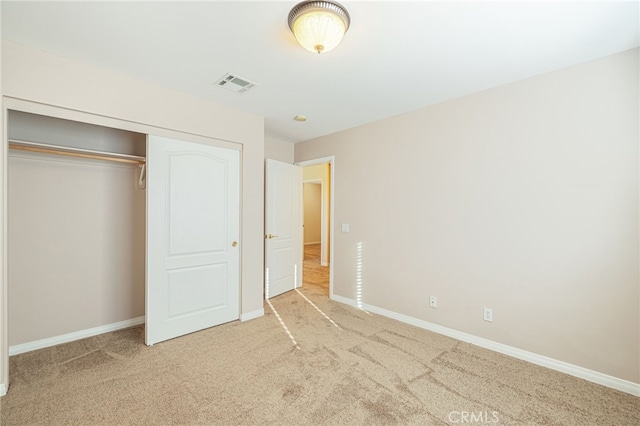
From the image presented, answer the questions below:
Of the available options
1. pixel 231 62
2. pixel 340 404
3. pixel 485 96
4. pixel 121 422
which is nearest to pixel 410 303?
pixel 340 404

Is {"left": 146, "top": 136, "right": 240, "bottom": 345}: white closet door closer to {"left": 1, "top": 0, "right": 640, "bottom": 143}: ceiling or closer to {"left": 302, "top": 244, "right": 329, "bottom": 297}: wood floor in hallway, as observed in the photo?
{"left": 1, "top": 0, "right": 640, "bottom": 143}: ceiling

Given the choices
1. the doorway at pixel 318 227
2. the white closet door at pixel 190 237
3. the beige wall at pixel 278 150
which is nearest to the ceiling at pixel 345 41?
the white closet door at pixel 190 237

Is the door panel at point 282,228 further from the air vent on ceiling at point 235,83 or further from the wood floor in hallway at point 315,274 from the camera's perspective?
the air vent on ceiling at point 235,83

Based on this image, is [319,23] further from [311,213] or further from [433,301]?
[311,213]

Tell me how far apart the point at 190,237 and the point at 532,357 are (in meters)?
3.42

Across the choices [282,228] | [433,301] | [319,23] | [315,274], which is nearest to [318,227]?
[315,274]

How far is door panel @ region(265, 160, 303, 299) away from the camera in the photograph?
425cm

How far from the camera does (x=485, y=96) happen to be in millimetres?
2721

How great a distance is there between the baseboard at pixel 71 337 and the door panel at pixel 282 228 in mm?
1704

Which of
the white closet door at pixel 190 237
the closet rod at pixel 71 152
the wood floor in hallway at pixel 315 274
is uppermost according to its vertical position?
the closet rod at pixel 71 152

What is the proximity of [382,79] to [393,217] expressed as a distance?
163 cm

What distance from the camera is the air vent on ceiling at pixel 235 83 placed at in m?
2.53

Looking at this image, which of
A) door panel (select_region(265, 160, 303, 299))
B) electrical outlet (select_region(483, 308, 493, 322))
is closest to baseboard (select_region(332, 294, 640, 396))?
electrical outlet (select_region(483, 308, 493, 322))

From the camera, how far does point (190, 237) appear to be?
116 inches
